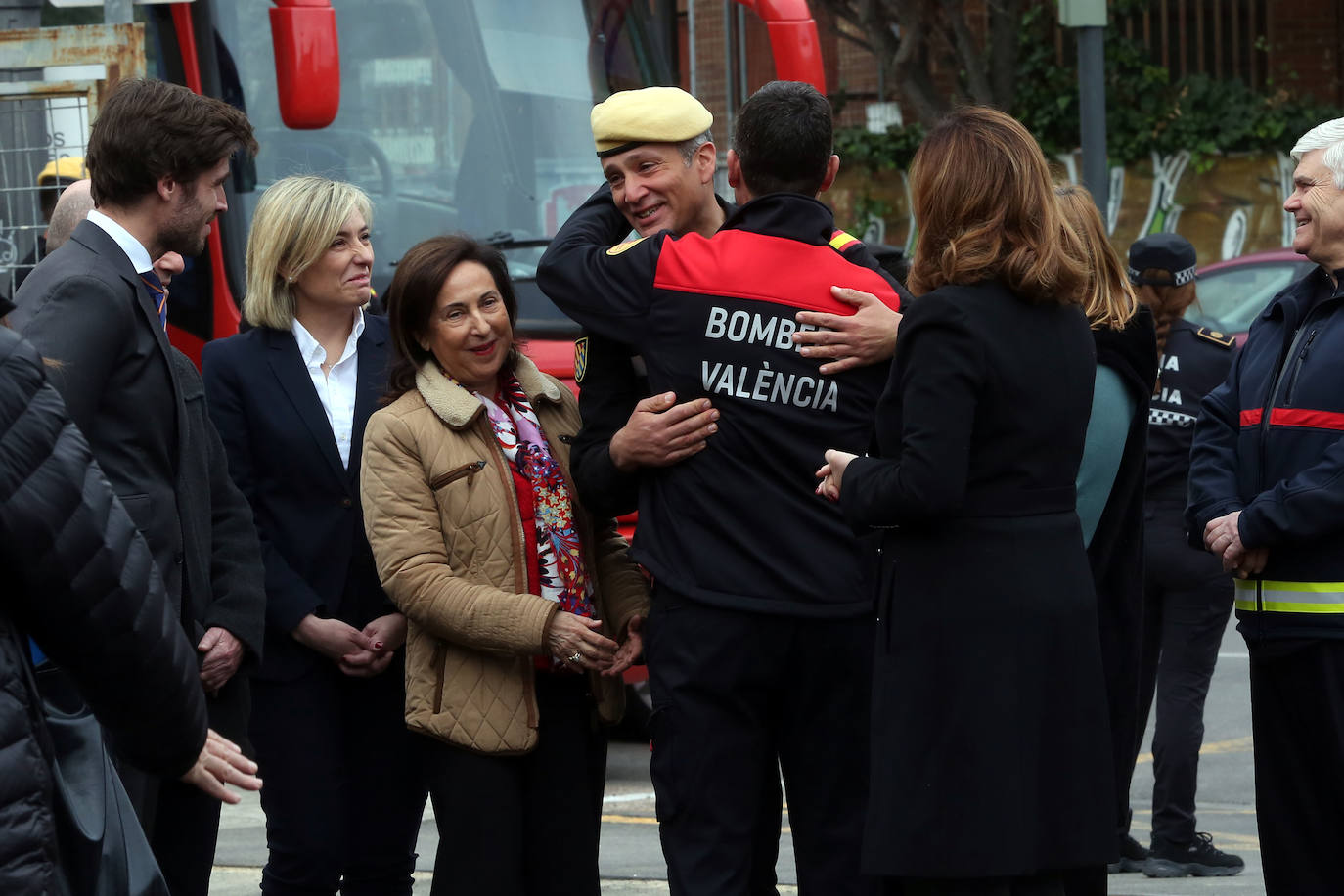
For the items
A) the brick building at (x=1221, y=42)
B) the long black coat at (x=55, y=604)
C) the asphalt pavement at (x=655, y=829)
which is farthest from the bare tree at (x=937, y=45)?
the long black coat at (x=55, y=604)

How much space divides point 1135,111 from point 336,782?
1608 cm

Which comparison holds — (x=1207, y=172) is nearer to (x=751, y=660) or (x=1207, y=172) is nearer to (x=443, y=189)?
(x=443, y=189)

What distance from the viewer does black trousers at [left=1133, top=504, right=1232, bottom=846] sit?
6012 millimetres

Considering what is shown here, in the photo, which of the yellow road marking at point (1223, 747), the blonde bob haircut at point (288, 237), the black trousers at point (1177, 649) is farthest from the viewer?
the yellow road marking at point (1223, 747)

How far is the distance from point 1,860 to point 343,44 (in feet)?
17.1

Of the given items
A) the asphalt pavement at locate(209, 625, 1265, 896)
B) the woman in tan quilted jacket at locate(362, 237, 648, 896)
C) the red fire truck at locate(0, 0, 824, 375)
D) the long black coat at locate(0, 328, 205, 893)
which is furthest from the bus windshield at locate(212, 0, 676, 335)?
the long black coat at locate(0, 328, 205, 893)

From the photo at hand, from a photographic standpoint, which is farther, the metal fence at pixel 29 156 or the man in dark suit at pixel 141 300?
the metal fence at pixel 29 156

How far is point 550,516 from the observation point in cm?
409

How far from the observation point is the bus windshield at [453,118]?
23.4 feet

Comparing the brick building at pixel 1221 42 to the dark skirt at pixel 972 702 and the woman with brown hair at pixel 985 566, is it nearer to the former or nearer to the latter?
the woman with brown hair at pixel 985 566

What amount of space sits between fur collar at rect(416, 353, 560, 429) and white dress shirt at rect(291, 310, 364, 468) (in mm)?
406

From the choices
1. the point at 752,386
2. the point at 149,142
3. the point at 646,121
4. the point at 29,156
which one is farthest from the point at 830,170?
the point at 29,156

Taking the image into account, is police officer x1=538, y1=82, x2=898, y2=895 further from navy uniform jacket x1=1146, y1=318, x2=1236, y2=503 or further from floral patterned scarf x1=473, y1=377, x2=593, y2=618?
navy uniform jacket x1=1146, y1=318, x2=1236, y2=503

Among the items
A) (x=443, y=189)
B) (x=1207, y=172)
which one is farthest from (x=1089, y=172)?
(x=1207, y=172)
